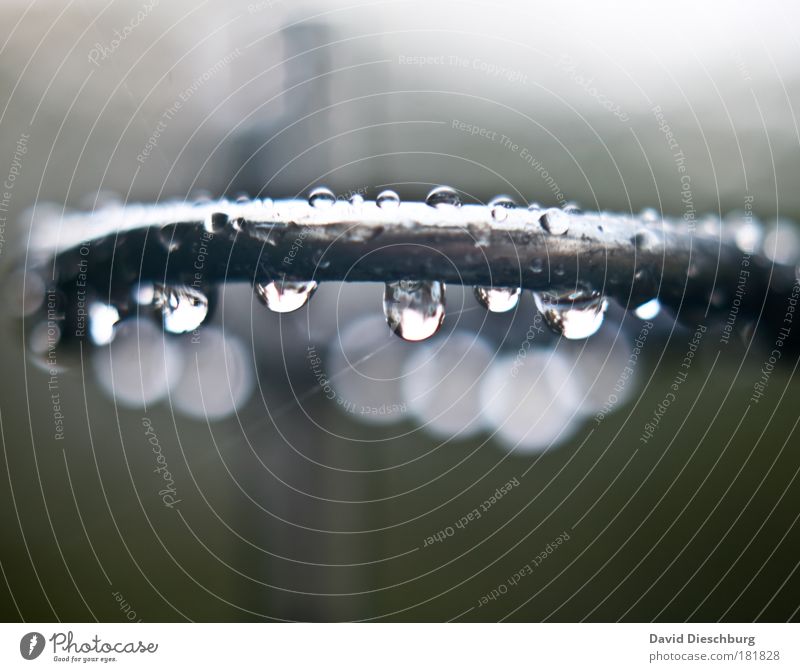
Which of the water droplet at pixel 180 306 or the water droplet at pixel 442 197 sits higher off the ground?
the water droplet at pixel 442 197

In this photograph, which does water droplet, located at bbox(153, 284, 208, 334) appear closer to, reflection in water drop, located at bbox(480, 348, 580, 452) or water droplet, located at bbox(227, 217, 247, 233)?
water droplet, located at bbox(227, 217, 247, 233)

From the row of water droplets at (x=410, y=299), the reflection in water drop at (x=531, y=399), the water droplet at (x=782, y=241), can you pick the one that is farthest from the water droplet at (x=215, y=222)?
the water droplet at (x=782, y=241)

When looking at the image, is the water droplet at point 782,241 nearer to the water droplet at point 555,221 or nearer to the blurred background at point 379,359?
the blurred background at point 379,359

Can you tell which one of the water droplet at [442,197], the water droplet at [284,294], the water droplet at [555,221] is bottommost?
the water droplet at [284,294]

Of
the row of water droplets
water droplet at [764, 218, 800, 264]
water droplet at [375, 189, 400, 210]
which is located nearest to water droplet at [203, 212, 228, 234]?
the row of water droplets

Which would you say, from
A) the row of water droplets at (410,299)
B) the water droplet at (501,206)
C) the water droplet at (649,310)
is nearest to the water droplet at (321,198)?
the row of water droplets at (410,299)

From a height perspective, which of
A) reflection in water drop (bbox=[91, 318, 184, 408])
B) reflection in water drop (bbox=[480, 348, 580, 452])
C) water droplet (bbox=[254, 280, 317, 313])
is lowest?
reflection in water drop (bbox=[480, 348, 580, 452])
